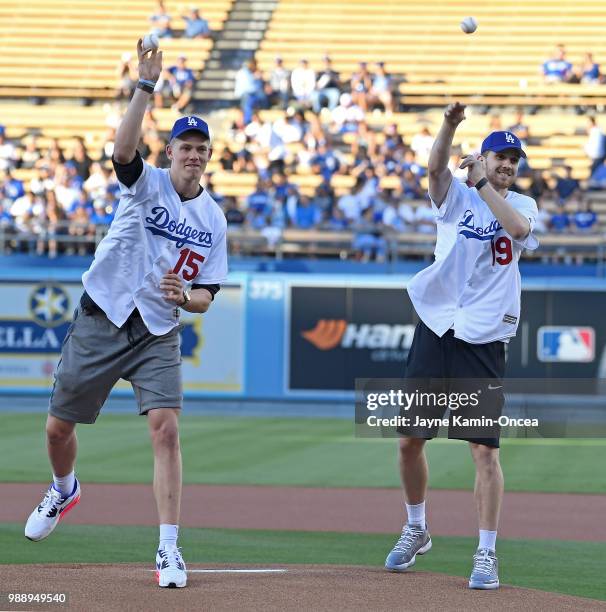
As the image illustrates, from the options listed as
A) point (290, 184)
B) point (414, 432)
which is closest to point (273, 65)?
point (290, 184)

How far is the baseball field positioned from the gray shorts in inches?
33.7

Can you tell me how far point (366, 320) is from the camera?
71.2ft

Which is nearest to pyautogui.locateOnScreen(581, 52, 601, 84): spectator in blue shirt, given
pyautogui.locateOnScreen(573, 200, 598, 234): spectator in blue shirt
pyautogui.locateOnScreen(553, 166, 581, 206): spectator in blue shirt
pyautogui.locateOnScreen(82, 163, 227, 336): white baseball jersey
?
pyautogui.locateOnScreen(553, 166, 581, 206): spectator in blue shirt

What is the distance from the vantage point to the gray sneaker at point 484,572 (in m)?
6.52

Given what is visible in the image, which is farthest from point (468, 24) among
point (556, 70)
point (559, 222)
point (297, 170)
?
point (556, 70)

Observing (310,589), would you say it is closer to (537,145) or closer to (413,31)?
(537,145)

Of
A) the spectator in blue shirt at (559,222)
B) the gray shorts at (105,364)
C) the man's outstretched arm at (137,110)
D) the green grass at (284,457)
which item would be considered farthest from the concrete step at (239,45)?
the man's outstretched arm at (137,110)

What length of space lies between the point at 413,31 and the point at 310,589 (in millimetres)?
25712

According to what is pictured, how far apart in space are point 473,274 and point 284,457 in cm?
857

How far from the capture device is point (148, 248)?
6688 millimetres

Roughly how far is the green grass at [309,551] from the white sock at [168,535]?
95 cm

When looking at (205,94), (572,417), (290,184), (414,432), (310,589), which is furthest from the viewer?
(205,94)

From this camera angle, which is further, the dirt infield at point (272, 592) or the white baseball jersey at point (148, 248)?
the white baseball jersey at point (148, 248)

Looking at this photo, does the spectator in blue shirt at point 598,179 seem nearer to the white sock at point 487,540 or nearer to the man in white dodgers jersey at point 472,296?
the man in white dodgers jersey at point 472,296
